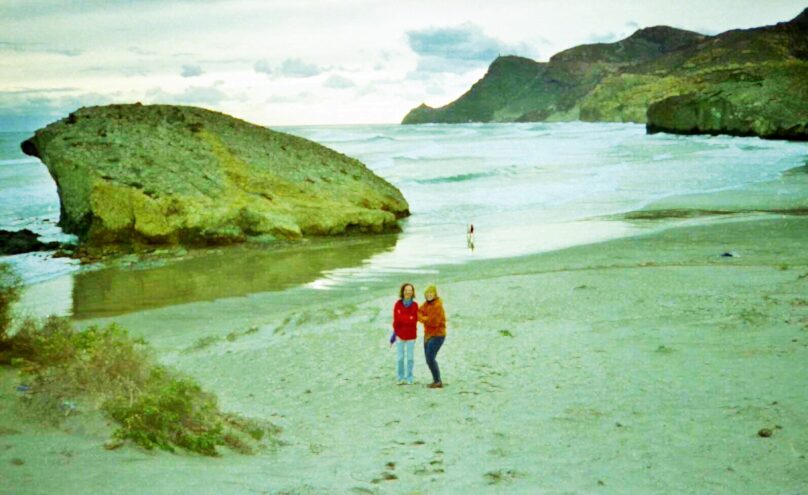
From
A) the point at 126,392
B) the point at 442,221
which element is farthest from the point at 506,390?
the point at 442,221

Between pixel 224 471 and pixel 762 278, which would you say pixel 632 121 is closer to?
pixel 762 278

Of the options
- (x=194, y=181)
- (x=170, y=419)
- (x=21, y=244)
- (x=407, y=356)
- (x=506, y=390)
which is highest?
(x=194, y=181)

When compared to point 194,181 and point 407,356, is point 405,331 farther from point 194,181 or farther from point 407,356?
point 194,181

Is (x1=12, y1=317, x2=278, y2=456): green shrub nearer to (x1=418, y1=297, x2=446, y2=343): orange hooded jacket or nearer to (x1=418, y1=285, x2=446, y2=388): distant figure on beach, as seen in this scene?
(x1=418, y1=285, x2=446, y2=388): distant figure on beach

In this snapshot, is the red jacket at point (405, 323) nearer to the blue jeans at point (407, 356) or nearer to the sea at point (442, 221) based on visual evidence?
the blue jeans at point (407, 356)

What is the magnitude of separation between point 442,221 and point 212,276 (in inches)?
361

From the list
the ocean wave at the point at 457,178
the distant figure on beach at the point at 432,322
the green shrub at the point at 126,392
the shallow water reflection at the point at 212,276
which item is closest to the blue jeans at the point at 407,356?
the distant figure on beach at the point at 432,322

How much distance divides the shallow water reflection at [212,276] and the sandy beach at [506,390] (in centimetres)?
79

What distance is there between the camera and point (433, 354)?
7.87 m

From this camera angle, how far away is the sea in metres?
14.2

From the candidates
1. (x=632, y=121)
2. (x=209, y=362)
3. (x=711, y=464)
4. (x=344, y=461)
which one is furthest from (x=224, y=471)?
(x=632, y=121)

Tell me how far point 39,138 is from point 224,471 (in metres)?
18.9

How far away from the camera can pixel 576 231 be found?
19.0m

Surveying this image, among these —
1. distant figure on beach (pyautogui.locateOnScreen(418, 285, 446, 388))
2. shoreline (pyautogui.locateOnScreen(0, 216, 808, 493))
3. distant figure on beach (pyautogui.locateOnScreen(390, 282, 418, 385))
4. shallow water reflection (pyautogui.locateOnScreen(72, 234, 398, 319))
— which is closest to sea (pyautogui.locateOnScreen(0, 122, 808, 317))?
shallow water reflection (pyautogui.locateOnScreen(72, 234, 398, 319))
